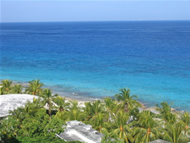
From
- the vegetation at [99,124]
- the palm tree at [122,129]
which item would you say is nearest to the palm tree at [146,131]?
the vegetation at [99,124]

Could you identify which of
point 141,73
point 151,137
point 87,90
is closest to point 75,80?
point 87,90

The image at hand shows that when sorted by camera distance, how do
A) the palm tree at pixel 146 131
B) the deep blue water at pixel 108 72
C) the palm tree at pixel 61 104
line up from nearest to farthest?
1. the palm tree at pixel 146 131
2. the palm tree at pixel 61 104
3. the deep blue water at pixel 108 72

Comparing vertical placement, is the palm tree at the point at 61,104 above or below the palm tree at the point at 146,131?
above

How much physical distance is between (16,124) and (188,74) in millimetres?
53538

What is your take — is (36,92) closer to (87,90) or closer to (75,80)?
(87,90)

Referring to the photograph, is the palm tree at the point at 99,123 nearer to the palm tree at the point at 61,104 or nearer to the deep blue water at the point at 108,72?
the palm tree at the point at 61,104

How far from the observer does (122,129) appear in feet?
93.8

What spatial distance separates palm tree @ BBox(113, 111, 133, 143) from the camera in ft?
91.5

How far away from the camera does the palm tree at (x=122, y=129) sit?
27875mm

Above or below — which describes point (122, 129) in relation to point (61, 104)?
below

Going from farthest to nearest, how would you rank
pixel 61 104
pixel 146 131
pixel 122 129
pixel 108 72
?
pixel 108 72 < pixel 61 104 < pixel 122 129 < pixel 146 131

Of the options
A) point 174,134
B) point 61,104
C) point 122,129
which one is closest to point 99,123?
point 122,129

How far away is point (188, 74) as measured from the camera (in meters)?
69.1

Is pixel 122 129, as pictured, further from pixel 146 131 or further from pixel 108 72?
pixel 108 72
